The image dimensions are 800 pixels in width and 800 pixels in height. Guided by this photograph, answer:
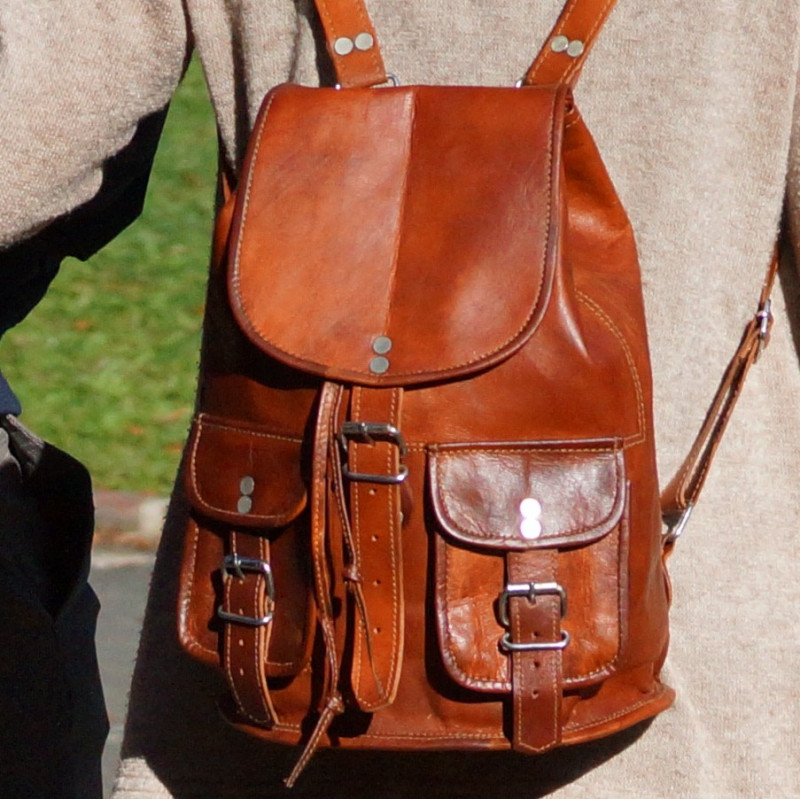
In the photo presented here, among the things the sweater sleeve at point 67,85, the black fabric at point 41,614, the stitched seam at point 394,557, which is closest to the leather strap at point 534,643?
the stitched seam at point 394,557

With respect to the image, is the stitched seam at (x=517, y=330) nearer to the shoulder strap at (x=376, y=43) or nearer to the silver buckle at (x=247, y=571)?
the shoulder strap at (x=376, y=43)

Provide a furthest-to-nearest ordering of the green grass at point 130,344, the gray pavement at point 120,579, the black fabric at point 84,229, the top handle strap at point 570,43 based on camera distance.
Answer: the green grass at point 130,344 < the gray pavement at point 120,579 < the black fabric at point 84,229 < the top handle strap at point 570,43

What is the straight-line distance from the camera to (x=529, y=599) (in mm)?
1643

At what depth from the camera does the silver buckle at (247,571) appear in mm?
1702

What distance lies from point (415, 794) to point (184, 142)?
7.53 metres

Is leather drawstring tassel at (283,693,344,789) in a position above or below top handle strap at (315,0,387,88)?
below

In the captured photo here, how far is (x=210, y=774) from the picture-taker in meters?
2.01

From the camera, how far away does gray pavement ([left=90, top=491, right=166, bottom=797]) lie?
4801 mm

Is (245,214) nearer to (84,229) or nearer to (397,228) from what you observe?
(397,228)

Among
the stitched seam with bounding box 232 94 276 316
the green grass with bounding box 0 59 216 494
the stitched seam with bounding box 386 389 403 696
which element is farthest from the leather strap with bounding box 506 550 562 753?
the green grass with bounding box 0 59 216 494

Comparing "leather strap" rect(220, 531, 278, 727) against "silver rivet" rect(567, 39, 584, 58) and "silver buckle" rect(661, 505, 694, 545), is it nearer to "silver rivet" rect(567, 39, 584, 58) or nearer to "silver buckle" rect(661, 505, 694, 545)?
Answer: "silver buckle" rect(661, 505, 694, 545)

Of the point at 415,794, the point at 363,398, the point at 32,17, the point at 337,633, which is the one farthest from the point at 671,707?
the point at 32,17

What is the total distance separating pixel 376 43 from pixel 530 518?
56cm

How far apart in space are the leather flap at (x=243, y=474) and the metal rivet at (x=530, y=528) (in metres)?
0.23
